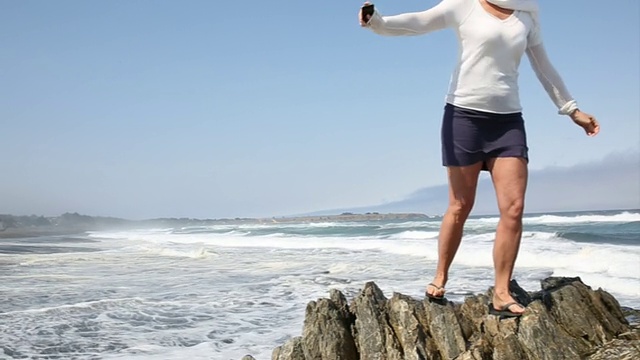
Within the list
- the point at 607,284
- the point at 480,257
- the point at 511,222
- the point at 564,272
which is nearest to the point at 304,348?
the point at 511,222

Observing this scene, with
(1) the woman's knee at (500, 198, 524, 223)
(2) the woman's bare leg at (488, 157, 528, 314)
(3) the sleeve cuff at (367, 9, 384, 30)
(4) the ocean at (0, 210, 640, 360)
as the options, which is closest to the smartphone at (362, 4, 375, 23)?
(3) the sleeve cuff at (367, 9, 384, 30)

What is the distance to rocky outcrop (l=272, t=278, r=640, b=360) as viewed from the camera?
3916 millimetres

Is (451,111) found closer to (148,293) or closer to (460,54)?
(460,54)

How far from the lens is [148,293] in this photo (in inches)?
436

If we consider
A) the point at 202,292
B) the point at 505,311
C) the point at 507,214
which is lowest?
the point at 202,292

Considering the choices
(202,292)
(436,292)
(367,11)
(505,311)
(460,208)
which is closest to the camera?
(367,11)

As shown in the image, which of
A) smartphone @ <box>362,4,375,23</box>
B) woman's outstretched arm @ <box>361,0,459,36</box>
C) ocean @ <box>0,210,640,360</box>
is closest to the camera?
smartphone @ <box>362,4,375,23</box>

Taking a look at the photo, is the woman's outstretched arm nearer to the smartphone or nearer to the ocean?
the smartphone

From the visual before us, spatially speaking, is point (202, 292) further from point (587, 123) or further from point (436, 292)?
point (587, 123)

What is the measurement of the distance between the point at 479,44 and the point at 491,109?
45 cm

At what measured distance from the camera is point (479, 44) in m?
4.11

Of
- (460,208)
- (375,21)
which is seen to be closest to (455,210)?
(460,208)

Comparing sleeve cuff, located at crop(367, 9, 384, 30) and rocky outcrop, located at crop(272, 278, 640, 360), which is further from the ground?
sleeve cuff, located at crop(367, 9, 384, 30)

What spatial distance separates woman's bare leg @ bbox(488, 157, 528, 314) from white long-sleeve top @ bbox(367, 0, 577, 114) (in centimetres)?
40
